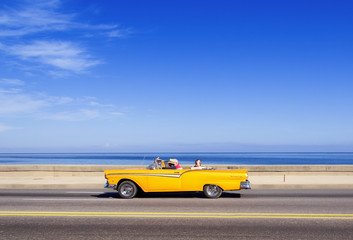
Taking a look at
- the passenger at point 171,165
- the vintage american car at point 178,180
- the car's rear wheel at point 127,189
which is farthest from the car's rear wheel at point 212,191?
the car's rear wheel at point 127,189

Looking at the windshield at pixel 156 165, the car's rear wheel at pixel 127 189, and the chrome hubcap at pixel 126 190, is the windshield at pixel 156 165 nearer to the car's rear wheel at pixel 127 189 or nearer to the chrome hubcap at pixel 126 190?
the car's rear wheel at pixel 127 189

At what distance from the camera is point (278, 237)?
6340mm

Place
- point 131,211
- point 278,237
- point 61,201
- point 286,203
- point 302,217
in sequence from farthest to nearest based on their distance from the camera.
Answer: point 61,201
point 286,203
point 131,211
point 302,217
point 278,237

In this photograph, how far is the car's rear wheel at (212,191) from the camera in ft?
38.1

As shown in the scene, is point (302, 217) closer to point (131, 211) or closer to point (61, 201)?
point (131, 211)

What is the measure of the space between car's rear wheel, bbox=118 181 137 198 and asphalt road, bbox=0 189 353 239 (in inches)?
11.8

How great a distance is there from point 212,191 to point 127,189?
2.83 meters

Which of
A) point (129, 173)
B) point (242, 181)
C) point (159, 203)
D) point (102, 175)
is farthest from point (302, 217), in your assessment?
point (102, 175)

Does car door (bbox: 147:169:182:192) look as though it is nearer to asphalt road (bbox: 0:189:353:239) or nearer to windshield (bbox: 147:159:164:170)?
windshield (bbox: 147:159:164:170)

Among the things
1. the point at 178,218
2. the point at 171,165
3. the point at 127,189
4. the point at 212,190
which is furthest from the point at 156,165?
the point at 178,218

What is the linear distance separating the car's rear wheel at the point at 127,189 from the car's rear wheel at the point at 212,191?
2347 mm

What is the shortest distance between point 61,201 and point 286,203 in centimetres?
690

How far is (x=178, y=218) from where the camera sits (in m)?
8.14

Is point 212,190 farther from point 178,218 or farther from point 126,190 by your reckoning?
point 178,218
